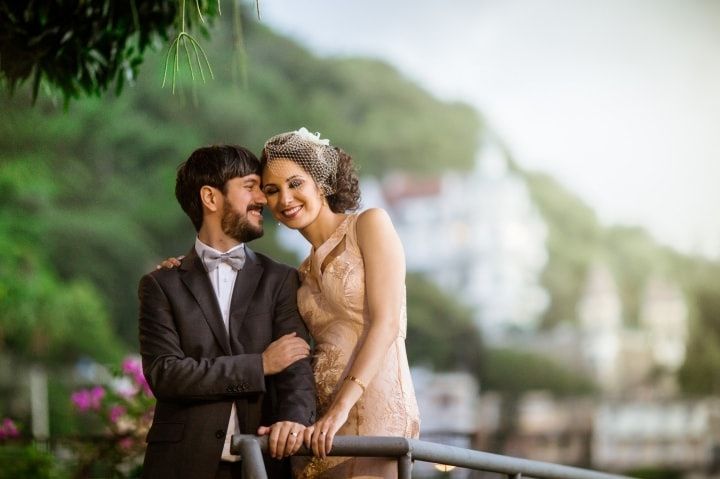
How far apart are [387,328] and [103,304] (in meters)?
24.5

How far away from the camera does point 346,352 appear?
2.79 metres

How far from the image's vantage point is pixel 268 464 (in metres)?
2.56

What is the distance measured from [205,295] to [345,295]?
1.11ft

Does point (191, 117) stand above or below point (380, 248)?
above

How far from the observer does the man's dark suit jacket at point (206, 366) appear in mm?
2521

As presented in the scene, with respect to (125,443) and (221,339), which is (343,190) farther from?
(125,443)

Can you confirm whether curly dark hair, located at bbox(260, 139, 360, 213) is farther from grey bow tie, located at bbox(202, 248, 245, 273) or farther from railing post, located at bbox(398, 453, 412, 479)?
railing post, located at bbox(398, 453, 412, 479)

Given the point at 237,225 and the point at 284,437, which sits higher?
the point at 237,225

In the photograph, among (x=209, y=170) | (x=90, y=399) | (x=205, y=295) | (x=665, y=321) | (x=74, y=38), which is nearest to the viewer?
(x=205, y=295)

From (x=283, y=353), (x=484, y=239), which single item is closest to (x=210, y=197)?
(x=283, y=353)

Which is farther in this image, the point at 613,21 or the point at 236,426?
the point at 613,21

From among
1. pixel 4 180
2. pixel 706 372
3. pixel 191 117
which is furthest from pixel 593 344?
pixel 4 180

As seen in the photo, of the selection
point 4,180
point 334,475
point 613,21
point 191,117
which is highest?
point 613,21

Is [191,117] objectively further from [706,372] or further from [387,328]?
[387,328]
